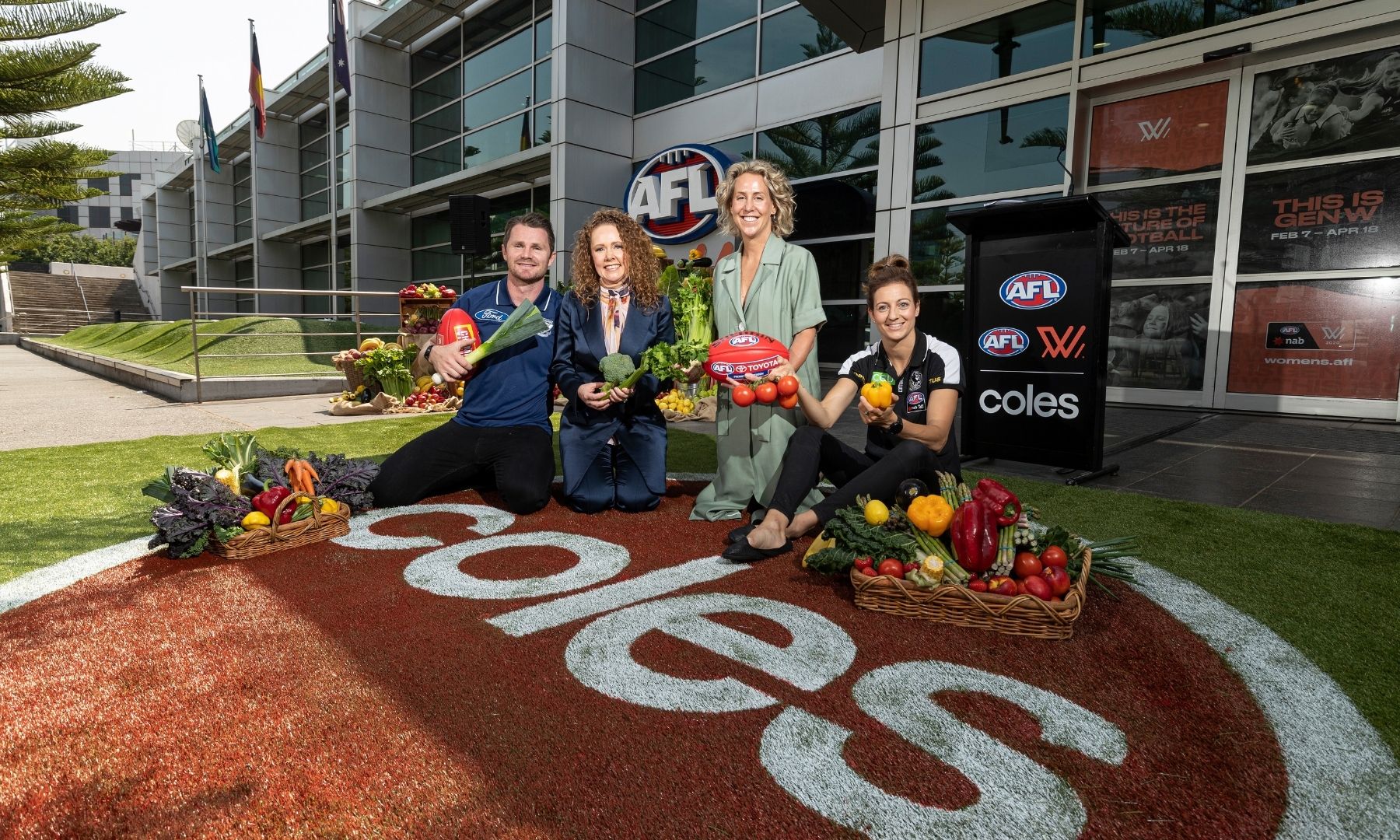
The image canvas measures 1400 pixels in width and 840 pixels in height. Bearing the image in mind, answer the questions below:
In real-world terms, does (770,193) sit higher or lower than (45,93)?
lower

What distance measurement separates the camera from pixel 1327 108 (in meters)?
7.25

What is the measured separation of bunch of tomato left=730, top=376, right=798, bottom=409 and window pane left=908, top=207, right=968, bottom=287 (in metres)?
7.08

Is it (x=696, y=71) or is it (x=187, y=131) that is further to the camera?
(x=187, y=131)

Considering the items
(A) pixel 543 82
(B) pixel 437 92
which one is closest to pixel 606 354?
(A) pixel 543 82

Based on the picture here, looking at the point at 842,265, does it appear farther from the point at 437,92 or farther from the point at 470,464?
the point at 437,92

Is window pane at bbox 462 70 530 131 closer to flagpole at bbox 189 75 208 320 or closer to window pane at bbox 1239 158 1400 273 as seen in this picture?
window pane at bbox 1239 158 1400 273

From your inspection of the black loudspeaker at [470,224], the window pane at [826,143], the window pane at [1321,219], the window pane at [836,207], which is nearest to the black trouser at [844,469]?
the window pane at [1321,219]

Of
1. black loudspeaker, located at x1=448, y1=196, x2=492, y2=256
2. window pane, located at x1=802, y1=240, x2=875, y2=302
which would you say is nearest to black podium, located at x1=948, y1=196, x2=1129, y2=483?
window pane, located at x1=802, y1=240, x2=875, y2=302

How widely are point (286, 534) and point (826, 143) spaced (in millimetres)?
10879

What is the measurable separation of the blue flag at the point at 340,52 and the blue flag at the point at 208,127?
37.9 ft

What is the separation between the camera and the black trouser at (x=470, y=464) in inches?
158

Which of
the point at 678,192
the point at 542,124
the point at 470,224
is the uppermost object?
the point at 542,124

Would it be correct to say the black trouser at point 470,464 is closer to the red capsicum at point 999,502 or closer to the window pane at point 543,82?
the red capsicum at point 999,502

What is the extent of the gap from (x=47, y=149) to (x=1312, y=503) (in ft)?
42.8
